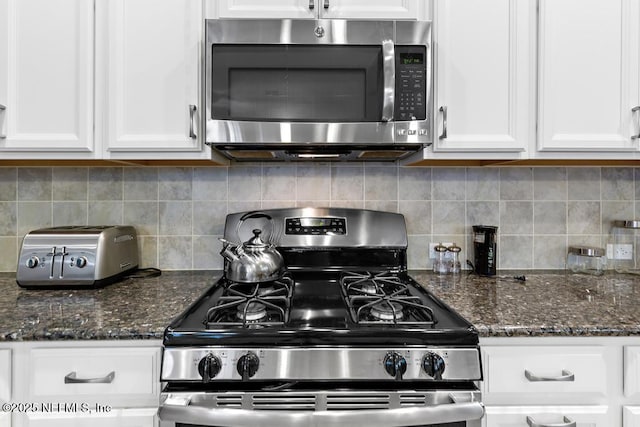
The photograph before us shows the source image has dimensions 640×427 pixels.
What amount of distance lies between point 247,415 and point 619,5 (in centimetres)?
190

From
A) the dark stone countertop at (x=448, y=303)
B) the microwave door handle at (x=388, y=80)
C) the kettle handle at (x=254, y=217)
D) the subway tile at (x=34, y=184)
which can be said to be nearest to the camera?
the dark stone countertop at (x=448, y=303)

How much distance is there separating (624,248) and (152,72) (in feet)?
7.14

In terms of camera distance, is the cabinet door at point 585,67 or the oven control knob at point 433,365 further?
the cabinet door at point 585,67

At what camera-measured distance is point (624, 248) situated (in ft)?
6.01

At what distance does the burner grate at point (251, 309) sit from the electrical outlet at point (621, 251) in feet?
5.01

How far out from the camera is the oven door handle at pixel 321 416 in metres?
0.97

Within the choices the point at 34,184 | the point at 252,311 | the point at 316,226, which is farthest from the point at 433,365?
the point at 34,184

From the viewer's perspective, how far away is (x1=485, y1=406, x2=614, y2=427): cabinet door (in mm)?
1091

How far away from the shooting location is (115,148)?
1.44 m

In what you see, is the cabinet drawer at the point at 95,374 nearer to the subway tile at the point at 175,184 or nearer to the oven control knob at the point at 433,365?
the oven control knob at the point at 433,365

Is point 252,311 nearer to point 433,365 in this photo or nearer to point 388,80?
point 433,365

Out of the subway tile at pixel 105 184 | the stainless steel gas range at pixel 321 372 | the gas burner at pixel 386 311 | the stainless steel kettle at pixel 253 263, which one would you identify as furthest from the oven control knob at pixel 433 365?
the subway tile at pixel 105 184

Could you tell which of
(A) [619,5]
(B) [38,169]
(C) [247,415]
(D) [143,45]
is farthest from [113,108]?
(A) [619,5]

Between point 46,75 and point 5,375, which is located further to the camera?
point 46,75
